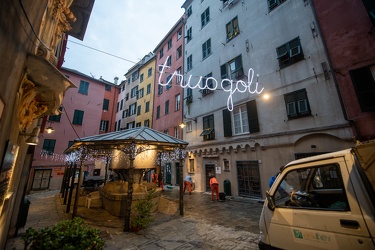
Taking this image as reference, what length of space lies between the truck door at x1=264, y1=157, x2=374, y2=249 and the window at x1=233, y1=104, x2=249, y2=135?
9.25 metres

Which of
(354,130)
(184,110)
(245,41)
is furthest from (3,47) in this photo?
(184,110)

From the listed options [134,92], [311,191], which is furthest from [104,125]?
[311,191]

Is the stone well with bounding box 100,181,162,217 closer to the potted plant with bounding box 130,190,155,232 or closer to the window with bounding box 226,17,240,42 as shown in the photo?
the potted plant with bounding box 130,190,155,232

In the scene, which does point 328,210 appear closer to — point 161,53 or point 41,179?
point 41,179

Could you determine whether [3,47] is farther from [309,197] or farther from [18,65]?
[309,197]

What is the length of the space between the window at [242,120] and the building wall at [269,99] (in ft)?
0.69

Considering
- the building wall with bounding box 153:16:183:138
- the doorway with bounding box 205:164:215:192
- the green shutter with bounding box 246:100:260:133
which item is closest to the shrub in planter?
the green shutter with bounding box 246:100:260:133

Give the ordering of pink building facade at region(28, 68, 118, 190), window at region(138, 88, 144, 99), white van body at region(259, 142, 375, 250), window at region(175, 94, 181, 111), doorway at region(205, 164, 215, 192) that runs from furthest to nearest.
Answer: window at region(138, 88, 144, 99) < window at region(175, 94, 181, 111) < pink building facade at region(28, 68, 118, 190) < doorway at region(205, 164, 215, 192) < white van body at region(259, 142, 375, 250)

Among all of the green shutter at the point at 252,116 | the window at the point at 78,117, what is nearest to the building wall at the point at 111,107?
the window at the point at 78,117

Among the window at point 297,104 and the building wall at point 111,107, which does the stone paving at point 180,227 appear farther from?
the building wall at point 111,107

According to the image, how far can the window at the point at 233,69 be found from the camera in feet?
46.6

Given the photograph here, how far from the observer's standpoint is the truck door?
254 cm

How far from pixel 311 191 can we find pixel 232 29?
1593 cm

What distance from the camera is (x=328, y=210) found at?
2.87 metres
